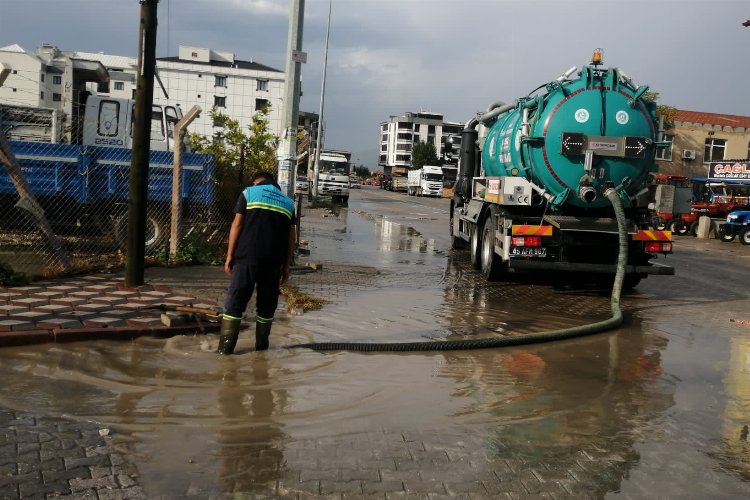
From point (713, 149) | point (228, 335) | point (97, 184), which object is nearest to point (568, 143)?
point (228, 335)

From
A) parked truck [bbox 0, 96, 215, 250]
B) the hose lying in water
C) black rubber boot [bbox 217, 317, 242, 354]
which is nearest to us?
black rubber boot [bbox 217, 317, 242, 354]

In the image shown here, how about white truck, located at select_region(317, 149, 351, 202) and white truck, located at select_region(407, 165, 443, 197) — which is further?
white truck, located at select_region(407, 165, 443, 197)

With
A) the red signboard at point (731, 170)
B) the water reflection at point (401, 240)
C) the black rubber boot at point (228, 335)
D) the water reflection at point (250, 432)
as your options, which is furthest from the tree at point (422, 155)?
the water reflection at point (250, 432)

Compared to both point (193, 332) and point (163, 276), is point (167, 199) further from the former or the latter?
point (193, 332)

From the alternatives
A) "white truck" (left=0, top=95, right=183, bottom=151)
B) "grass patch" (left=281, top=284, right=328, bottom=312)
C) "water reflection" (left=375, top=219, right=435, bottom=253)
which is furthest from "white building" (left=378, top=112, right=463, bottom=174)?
"grass patch" (left=281, top=284, right=328, bottom=312)

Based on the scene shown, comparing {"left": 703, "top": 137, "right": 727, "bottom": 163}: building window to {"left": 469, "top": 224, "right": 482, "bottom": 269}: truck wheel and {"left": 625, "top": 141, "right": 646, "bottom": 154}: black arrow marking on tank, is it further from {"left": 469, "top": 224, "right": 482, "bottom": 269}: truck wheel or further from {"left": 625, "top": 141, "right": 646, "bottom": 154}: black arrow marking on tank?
{"left": 625, "top": 141, "right": 646, "bottom": 154}: black arrow marking on tank

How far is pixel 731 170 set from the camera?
33062 millimetres

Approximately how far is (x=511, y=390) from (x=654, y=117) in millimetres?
7129

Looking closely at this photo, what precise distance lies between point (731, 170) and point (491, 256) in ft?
82.4

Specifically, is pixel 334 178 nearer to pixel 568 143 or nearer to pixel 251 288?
pixel 568 143

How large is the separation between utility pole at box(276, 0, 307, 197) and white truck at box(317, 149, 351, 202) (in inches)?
1194

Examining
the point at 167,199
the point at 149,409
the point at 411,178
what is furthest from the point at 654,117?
the point at 411,178

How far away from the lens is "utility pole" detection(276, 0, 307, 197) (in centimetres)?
1178

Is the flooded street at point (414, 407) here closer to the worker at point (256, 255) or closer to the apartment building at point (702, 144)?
the worker at point (256, 255)
